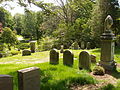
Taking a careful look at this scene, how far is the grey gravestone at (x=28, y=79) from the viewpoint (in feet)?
11.5

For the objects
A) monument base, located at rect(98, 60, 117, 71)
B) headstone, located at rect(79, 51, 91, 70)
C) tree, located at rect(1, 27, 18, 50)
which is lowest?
monument base, located at rect(98, 60, 117, 71)

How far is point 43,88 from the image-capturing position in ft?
Result: 15.8

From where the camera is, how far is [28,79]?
142 inches

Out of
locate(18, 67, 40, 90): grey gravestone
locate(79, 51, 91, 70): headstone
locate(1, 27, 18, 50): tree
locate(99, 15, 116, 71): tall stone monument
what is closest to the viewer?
locate(18, 67, 40, 90): grey gravestone

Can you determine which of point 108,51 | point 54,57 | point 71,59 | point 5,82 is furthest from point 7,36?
point 5,82

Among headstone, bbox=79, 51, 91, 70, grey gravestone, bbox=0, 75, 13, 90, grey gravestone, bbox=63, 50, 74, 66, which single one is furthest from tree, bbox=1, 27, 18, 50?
grey gravestone, bbox=0, 75, 13, 90

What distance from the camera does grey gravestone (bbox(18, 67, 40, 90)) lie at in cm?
351

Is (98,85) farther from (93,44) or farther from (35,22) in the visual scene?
(35,22)

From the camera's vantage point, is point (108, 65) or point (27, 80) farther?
point (108, 65)

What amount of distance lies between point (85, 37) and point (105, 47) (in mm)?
14088

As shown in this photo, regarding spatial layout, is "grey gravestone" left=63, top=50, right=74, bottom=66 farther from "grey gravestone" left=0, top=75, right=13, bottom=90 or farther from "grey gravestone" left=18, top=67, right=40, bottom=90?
"grey gravestone" left=0, top=75, right=13, bottom=90

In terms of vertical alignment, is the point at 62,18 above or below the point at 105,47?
above

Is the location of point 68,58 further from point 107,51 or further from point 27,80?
point 27,80

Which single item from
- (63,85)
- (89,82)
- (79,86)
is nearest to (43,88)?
(63,85)
